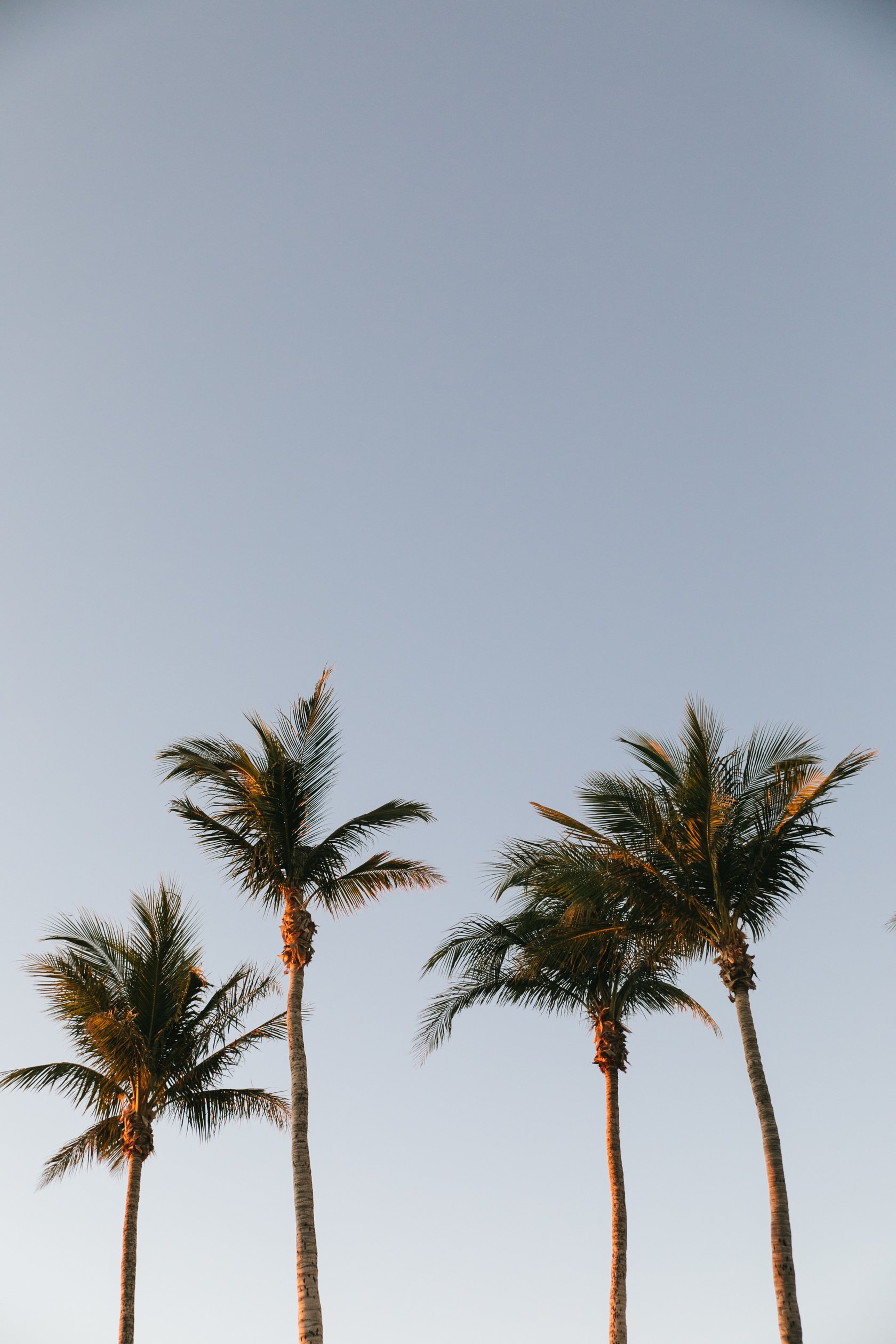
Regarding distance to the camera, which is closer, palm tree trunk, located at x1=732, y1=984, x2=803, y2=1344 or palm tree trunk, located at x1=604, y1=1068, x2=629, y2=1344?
palm tree trunk, located at x1=732, y1=984, x2=803, y2=1344

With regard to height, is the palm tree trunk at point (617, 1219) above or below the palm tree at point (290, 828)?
below

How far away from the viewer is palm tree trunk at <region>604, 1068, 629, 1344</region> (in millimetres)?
21359

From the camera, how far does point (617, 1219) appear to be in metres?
22.6

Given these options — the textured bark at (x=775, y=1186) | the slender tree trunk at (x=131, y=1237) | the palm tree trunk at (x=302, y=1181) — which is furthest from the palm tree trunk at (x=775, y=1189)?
the slender tree trunk at (x=131, y=1237)

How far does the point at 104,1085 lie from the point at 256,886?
16.5 ft

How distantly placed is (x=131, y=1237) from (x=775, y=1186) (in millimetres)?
11147

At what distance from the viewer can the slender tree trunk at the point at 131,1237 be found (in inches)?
780

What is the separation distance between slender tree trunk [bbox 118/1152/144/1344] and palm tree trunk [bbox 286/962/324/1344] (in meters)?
4.02

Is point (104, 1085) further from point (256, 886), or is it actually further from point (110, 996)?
point (256, 886)

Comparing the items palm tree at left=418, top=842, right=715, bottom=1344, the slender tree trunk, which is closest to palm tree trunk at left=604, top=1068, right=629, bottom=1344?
palm tree at left=418, top=842, right=715, bottom=1344

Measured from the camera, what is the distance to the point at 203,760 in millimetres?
19859

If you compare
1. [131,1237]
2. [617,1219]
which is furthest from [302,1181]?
[617,1219]

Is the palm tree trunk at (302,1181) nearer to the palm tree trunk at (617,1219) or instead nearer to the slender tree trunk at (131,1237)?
the slender tree trunk at (131,1237)

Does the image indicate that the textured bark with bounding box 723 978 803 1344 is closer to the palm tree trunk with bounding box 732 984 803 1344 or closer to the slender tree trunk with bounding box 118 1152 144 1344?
the palm tree trunk with bounding box 732 984 803 1344
